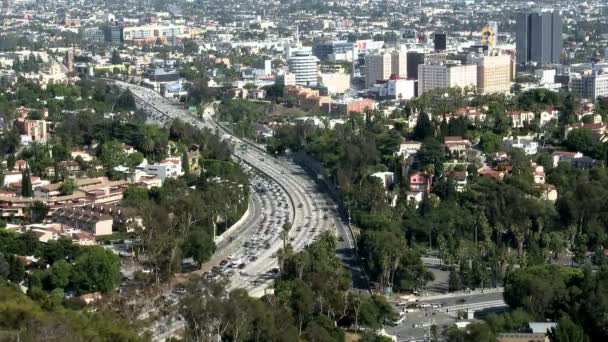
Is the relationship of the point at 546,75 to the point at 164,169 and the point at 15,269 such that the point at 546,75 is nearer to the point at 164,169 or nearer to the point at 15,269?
the point at 164,169

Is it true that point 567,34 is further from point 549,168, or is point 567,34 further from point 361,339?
point 361,339

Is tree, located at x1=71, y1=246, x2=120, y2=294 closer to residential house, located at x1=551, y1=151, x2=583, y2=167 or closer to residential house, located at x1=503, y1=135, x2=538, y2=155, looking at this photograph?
residential house, located at x1=551, y1=151, x2=583, y2=167

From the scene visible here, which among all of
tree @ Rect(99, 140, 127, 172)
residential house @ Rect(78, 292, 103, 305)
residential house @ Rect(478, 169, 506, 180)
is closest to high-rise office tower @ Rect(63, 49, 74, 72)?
tree @ Rect(99, 140, 127, 172)

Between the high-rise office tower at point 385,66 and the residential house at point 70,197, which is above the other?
the high-rise office tower at point 385,66

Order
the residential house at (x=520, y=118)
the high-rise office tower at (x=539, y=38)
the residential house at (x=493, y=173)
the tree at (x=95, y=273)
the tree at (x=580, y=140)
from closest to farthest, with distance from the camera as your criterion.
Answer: the tree at (x=95, y=273)
the residential house at (x=493, y=173)
the tree at (x=580, y=140)
the residential house at (x=520, y=118)
the high-rise office tower at (x=539, y=38)

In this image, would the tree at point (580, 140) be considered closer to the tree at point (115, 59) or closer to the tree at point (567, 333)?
the tree at point (567, 333)

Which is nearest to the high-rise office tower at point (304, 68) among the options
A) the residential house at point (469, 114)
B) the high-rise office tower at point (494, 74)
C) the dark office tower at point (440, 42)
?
the dark office tower at point (440, 42)
